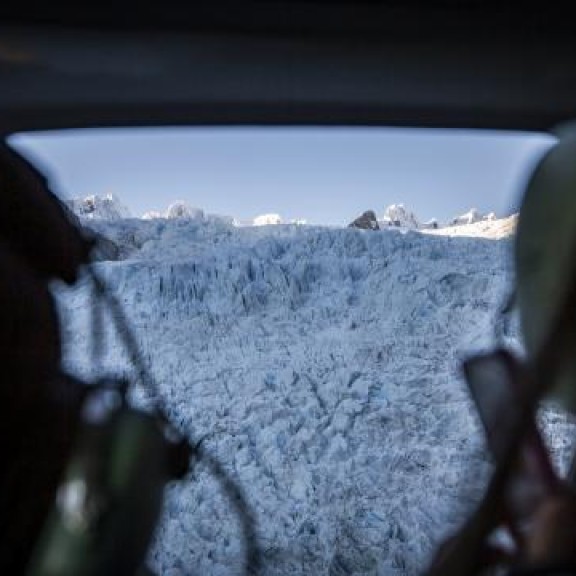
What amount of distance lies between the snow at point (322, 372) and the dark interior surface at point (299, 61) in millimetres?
3054

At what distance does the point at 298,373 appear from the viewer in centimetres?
679

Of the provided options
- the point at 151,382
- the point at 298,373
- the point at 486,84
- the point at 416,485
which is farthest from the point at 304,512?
the point at 151,382

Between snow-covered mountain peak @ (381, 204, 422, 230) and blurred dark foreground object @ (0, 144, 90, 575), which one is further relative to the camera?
snow-covered mountain peak @ (381, 204, 422, 230)

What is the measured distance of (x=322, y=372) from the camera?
7086 millimetres

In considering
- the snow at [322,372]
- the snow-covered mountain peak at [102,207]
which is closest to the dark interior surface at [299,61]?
the snow-covered mountain peak at [102,207]

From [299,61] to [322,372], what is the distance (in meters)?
6.30

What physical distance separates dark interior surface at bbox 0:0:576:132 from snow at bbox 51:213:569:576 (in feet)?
10.0

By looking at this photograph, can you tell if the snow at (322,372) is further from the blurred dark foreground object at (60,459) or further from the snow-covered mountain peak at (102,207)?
the blurred dark foreground object at (60,459)

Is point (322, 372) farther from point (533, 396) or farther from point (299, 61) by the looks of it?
point (533, 396)

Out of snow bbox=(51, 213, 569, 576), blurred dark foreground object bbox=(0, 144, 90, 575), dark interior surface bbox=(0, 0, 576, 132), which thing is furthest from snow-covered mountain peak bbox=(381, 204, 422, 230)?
snow bbox=(51, 213, 569, 576)

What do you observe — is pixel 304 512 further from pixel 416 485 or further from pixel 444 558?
pixel 444 558

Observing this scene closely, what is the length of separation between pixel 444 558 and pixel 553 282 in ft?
0.30

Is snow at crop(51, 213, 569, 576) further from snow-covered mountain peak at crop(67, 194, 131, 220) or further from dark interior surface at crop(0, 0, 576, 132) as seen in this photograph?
dark interior surface at crop(0, 0, 576, 132)

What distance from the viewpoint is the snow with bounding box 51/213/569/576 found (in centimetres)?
494
